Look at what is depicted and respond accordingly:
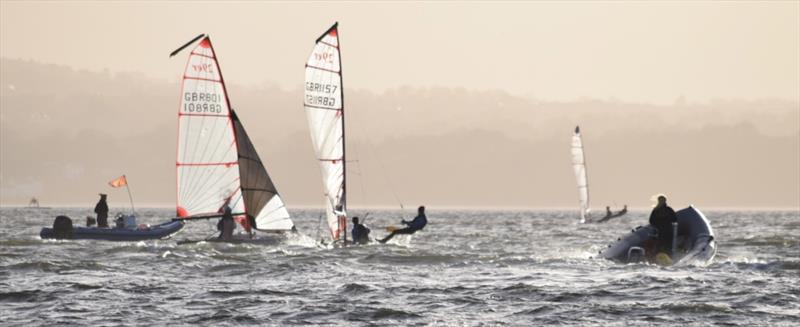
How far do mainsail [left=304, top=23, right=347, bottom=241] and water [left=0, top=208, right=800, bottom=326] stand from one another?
5.65m

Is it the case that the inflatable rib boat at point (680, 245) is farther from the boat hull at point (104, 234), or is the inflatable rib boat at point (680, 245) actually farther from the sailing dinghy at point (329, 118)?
the boat hull at point (104, 234)

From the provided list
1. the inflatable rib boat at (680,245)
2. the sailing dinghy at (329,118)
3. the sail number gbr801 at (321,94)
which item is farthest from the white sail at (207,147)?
the inflatable rib boat at (680,245)

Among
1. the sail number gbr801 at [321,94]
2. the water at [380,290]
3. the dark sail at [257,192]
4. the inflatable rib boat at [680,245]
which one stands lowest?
the water at [380,290]

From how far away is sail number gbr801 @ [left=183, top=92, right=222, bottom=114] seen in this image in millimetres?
49312

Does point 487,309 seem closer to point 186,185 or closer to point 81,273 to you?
point 81,273

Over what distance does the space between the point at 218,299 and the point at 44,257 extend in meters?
14.6

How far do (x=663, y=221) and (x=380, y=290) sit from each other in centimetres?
1065

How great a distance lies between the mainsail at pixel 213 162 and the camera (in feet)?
162

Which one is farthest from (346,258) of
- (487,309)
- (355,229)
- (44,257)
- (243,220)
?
(487,309)

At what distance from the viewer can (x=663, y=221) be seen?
34.3 metres

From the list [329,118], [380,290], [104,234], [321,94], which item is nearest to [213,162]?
[104,234]

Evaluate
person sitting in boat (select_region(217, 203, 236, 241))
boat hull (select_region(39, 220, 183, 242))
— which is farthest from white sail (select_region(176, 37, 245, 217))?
person sitting in boat (select_region(217, 203, 236, 241))

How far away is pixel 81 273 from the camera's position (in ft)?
101

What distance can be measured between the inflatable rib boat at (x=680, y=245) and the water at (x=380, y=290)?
2.35 ft
